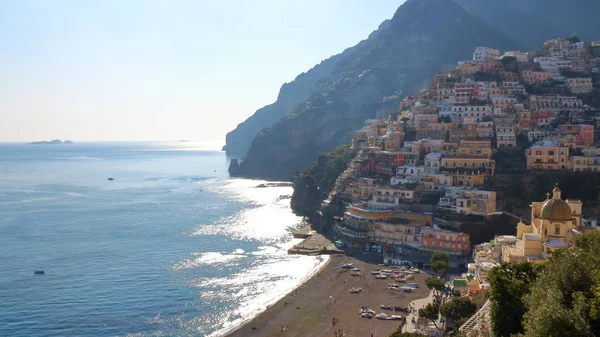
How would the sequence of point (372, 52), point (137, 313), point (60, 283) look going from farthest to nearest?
1. point (372, 52)
2. point (60, 283)
3. point (137, 313)

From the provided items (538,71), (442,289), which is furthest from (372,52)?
(442,289)

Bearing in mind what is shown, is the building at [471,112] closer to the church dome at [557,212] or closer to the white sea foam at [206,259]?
the church dome at [557,212]

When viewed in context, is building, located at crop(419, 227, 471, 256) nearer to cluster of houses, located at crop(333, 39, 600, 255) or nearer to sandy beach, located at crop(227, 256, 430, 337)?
cluster of houses, located at crop(333, 39, 600, 255)

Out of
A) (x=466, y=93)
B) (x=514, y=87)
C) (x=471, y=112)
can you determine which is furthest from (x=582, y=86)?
(x=471, y=112)

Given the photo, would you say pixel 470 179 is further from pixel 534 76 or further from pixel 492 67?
pixel 534 76

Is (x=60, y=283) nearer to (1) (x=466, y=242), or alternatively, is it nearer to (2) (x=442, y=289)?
(2) (x=442, y=289)
